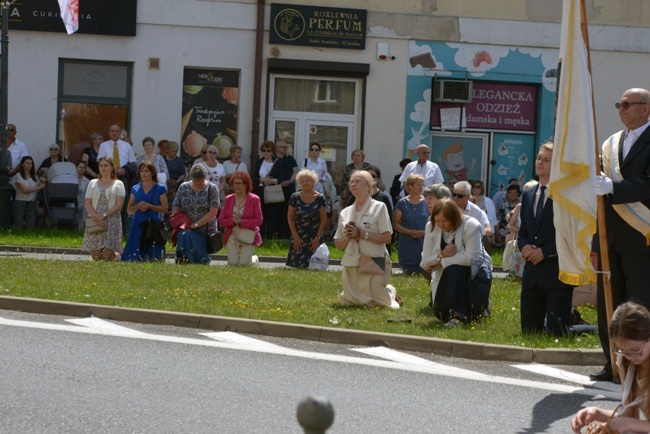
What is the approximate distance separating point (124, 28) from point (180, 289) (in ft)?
42.1

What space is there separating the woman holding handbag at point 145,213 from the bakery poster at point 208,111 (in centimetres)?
772

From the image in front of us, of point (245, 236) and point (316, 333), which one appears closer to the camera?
point (316, 333)

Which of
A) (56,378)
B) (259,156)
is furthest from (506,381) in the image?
(259,156)

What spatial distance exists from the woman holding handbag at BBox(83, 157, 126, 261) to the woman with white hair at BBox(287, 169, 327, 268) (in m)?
2.49

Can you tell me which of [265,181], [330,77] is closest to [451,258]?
[265,181]

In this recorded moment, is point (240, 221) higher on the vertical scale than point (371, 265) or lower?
higher

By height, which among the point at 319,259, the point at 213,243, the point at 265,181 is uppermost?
the point at 265,181

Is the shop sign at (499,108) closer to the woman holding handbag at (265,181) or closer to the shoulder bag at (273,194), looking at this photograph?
the woman holding handbag at (265,181)

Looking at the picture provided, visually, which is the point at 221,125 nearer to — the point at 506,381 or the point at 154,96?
the point at 154,96

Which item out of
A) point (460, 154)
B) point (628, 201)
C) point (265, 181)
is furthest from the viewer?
point (460, 154)

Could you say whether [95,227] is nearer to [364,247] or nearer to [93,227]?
[93,227]

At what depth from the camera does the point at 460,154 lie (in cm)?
2833

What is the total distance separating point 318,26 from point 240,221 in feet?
30.1

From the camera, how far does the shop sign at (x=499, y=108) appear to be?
92.4 feet
